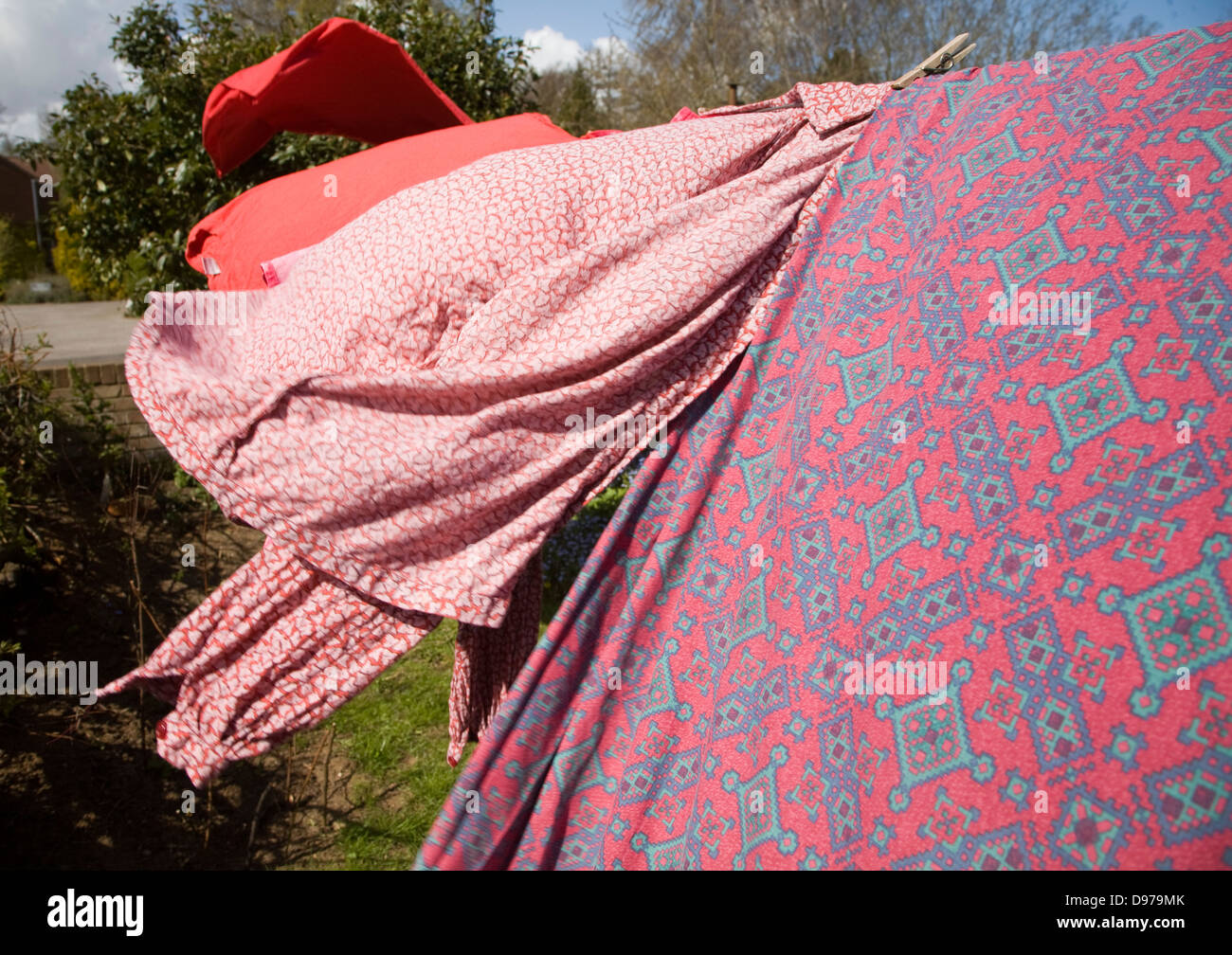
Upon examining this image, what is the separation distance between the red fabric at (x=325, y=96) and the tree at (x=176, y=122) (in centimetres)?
192

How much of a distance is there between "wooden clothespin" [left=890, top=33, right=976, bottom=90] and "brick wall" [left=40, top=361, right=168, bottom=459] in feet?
12.9

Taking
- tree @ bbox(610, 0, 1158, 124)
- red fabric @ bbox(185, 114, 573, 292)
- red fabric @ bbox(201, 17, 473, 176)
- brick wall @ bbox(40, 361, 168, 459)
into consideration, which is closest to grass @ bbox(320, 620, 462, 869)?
red fabric @ bbox(185, 114, 573, 292)

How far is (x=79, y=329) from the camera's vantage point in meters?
7.96

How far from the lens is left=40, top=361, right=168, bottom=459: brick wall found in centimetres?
400

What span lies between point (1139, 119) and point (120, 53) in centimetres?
568

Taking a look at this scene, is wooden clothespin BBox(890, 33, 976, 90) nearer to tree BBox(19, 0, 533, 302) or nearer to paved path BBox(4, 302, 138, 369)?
tree BBox(19, 0, 533, 302)

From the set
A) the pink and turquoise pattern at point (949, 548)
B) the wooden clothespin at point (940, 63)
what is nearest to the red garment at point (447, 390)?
the pink and turquoise pattern at point (949, 548)

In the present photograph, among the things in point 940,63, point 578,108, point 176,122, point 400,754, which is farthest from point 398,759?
point 578,108

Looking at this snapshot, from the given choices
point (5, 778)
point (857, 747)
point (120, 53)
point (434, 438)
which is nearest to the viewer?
point (857, 747)

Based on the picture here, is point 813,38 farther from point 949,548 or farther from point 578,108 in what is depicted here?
point 949,548

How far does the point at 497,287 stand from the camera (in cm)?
134

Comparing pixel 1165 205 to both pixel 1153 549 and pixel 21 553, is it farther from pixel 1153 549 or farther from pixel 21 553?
pixel 21 553

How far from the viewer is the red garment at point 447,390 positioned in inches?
51.2
